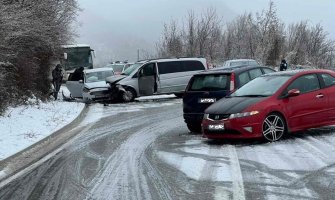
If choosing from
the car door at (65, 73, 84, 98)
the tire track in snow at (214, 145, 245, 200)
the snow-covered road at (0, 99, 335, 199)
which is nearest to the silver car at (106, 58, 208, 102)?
the car door at (65, 73, 84, 98)

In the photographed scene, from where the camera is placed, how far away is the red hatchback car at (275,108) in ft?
35.0

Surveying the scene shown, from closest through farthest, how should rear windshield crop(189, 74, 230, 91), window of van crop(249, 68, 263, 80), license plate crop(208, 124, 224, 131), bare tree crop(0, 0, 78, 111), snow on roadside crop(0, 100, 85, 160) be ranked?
license plate crop(208, 124, 224, 131) < snow on roadside crop(0, 100, 85, 160) < rear windshield crop(189, 74, 230, 91) < window of van crop(249, 68, 263, 80) < bare tree crop(0, 0, 78, 111)

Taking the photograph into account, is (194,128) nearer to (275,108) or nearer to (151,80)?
(275,108)

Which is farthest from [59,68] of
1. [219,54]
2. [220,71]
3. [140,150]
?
[219,54]

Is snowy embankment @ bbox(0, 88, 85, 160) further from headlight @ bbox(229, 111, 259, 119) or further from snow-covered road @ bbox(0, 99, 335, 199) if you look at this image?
headlight @ bbox(229, 111, 259, 119)

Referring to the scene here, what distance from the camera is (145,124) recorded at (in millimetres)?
15383

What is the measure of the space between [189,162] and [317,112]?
3870 mm

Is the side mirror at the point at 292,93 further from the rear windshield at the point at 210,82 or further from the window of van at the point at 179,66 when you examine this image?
the window of van at the point at 179,66

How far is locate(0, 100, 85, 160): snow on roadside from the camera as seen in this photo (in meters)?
11.5

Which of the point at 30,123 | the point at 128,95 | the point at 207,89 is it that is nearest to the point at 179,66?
the point at 128,95

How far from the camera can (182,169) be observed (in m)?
8.46

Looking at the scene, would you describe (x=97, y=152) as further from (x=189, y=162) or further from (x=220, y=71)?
(x=220, y=71)

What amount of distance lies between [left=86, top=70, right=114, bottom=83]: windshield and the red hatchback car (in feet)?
49.7

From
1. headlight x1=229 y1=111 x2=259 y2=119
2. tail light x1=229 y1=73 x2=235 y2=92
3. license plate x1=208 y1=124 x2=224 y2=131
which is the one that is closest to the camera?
headlight x1=229 y1=111 x2=259 y2=119
